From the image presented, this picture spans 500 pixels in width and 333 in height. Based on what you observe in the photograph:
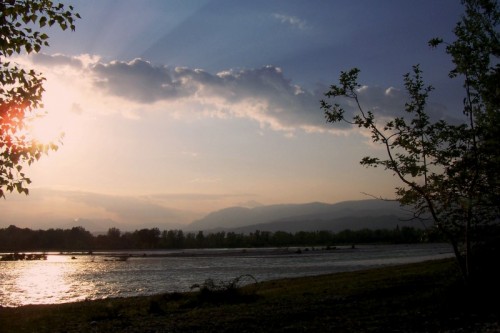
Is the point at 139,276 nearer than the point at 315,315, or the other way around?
the point at 315,315

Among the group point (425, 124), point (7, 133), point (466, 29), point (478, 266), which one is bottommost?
point (478, 266)

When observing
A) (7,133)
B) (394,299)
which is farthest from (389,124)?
(7,133)

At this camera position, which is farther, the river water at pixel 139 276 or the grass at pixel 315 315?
the river water at pixel 139 276

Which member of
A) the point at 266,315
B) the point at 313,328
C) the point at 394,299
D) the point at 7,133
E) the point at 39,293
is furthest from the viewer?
the point at 39,293

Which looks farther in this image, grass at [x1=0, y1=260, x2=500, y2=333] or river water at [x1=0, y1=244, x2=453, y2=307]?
river water at [x1=0, y1=244, x2=453, y2=307]

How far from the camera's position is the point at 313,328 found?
56.0 ft

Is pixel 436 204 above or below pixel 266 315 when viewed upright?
above

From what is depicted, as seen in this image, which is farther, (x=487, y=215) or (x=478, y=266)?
(x=478, y=266)

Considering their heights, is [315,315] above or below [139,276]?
above

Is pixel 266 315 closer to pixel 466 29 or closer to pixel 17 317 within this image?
pixel 466 29

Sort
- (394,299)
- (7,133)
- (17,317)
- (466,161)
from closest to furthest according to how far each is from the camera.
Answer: (7,133) → (466,161) → (394,299) → (17,317)

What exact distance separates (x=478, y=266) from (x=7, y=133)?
18639 millimetres

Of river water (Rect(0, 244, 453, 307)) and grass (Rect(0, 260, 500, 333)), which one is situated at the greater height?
grass (Rect(0, 260, 500, 333))

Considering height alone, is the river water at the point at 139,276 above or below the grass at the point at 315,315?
below
